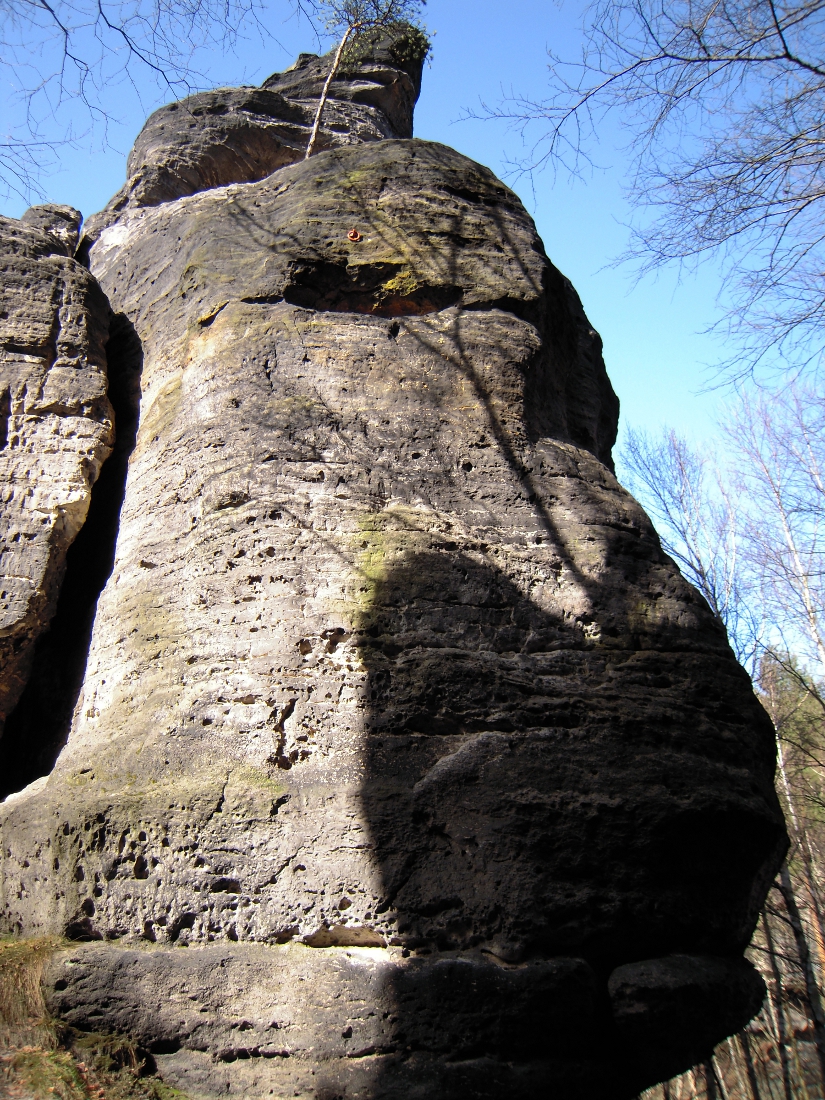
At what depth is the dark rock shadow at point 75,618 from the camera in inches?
152

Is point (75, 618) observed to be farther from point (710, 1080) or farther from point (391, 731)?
point (710, 1080)

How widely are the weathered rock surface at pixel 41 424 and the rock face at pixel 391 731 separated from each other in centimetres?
31

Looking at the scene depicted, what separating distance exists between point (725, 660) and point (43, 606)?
309 centimetres

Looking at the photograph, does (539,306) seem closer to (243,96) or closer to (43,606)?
(43,606)

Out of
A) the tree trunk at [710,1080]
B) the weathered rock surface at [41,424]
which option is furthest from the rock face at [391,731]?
the tree trunk at [710,1080]

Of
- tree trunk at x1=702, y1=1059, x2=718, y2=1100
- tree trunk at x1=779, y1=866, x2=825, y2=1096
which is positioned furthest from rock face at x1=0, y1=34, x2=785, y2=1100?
tree trunk at x1=702, y1=1059, x2=718, y2=1100

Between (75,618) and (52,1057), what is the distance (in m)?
2.28

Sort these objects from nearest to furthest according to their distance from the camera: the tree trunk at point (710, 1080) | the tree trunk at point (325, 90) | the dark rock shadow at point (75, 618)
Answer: the dark rock shadow at point (75, 618) → the tree trunk at point (325, 90) → the tree trunk at point (710, 1080)

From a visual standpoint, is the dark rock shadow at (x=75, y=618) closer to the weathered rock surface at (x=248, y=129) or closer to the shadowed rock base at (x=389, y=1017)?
the shadowed rock base at (x=389, y=1017)

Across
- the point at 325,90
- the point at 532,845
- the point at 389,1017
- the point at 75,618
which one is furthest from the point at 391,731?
the point at 325,90

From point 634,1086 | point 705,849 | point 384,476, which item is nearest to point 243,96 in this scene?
point 384,476

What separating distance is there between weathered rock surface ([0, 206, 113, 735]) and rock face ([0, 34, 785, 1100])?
0.31 meters

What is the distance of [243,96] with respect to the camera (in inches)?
261

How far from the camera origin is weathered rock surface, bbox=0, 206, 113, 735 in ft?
12.2
